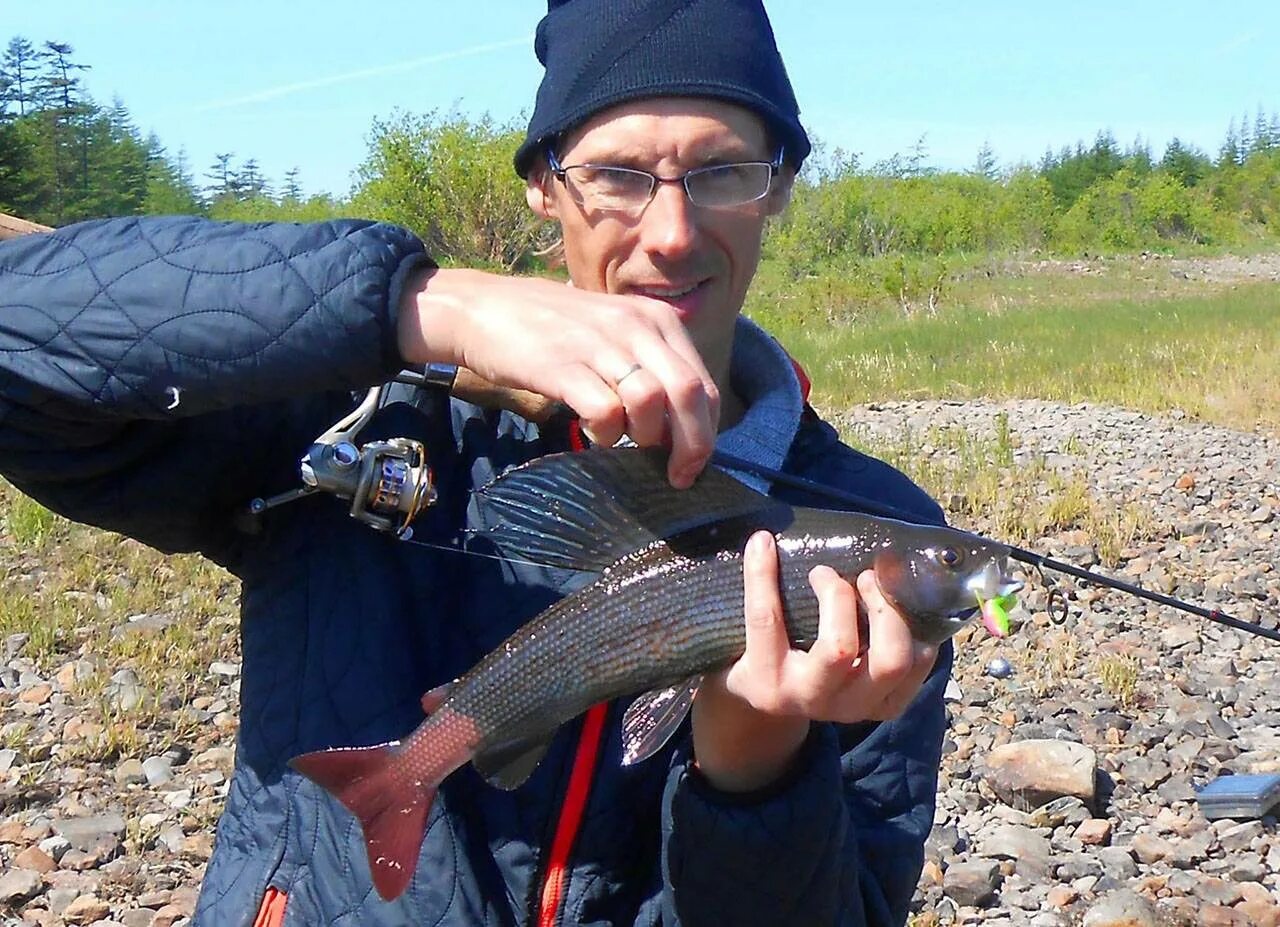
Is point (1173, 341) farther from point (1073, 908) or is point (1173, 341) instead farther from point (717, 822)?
point (717, 822)

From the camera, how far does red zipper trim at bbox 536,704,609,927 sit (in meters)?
2.05

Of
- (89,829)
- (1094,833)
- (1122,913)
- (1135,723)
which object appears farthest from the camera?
(1135,723)

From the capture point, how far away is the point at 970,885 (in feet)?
13.9

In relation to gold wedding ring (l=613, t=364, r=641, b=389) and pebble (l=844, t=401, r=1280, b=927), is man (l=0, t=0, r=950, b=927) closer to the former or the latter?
gold wedding ring (l=613, t=364, r=641, b=389)

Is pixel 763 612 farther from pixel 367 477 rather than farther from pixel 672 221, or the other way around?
pixel 672 221

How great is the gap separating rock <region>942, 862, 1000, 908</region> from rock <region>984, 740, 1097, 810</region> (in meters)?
0.63

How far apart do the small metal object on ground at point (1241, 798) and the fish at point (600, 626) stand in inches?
138

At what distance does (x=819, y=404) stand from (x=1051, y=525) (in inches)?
217

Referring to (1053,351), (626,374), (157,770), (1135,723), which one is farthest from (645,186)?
(1053,351)

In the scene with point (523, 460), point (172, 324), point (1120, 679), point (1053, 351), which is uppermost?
point (1053, 351)

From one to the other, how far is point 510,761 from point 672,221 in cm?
100

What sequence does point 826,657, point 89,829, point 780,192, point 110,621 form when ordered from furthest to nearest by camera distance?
→ point 110,621, point 89,829, point 780,192, point 826,657

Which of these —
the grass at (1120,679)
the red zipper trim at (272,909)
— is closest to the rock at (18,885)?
the red zipper trim at (272,909)

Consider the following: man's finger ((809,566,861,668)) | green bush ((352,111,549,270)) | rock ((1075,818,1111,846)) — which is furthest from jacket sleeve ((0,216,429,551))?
Answer: green bush ((352,111,549,270))
